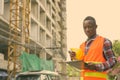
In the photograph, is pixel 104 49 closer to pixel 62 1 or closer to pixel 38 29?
pixel 38 29

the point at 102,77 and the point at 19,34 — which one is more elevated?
the point at 19,34

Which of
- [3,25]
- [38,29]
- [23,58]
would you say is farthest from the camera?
[38,29]

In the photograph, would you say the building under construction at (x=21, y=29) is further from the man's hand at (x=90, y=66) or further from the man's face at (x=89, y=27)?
the man's hand at (x=90, y=66)

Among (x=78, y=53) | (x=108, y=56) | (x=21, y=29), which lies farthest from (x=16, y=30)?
(x=108, y=56)

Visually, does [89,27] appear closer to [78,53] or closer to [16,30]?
[78,53]

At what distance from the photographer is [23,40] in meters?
39.8

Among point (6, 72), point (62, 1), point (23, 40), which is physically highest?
point (62, 1)

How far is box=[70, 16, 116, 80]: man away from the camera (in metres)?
3.75

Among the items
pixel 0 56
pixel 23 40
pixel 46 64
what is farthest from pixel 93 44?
pixel 23 40

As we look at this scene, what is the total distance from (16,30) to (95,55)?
34017 mm

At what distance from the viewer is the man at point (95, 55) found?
12.3ft

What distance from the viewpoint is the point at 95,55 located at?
3.79m

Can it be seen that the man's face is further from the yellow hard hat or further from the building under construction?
the building under construction

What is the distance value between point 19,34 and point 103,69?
120ft
